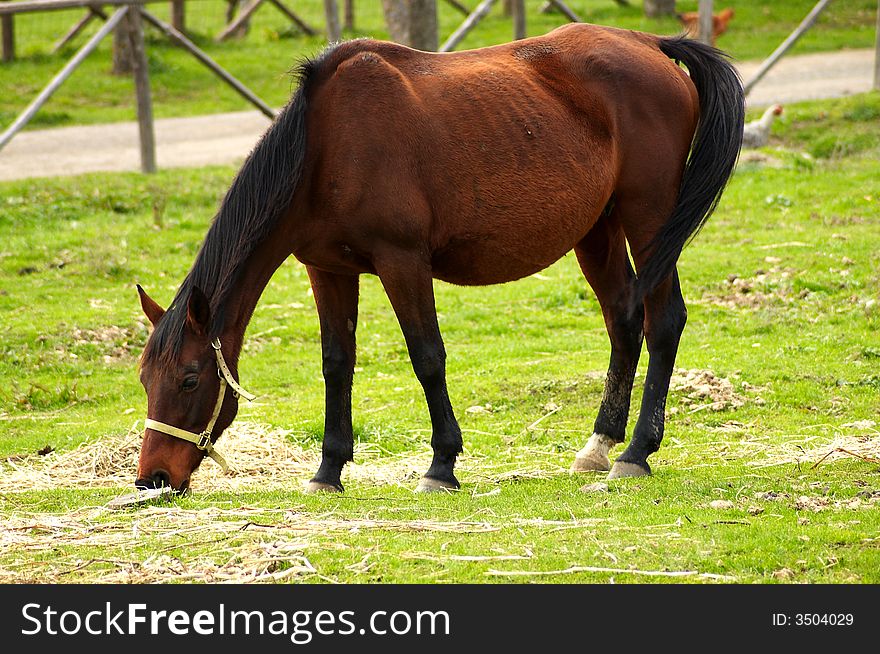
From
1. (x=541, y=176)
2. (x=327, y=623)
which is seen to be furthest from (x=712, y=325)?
(x=327, y=623)

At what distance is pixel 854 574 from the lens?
4504 millimetres

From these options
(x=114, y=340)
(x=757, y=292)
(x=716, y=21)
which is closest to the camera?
(x=114, y=340)

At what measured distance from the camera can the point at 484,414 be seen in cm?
827

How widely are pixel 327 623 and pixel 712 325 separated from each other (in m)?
6.45

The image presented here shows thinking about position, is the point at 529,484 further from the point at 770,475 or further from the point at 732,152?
the point at 732,152

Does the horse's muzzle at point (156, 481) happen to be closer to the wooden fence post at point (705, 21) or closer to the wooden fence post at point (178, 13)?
the wooden fence post at point (705, 21)

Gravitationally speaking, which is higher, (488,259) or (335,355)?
(488,259)

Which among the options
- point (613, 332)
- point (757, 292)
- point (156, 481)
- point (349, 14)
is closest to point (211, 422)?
point (156, 481)

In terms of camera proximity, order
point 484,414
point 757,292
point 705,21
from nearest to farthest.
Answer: point 484,414
point 757,292
point 705,21

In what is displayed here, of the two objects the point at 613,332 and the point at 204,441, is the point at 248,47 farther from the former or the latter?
the point at 204,441

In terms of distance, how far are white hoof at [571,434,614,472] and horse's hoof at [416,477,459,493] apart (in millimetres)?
900

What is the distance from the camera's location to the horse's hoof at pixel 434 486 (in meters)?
6.13

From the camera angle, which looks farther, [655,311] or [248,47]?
[248,47]

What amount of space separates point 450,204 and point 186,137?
1148cm
